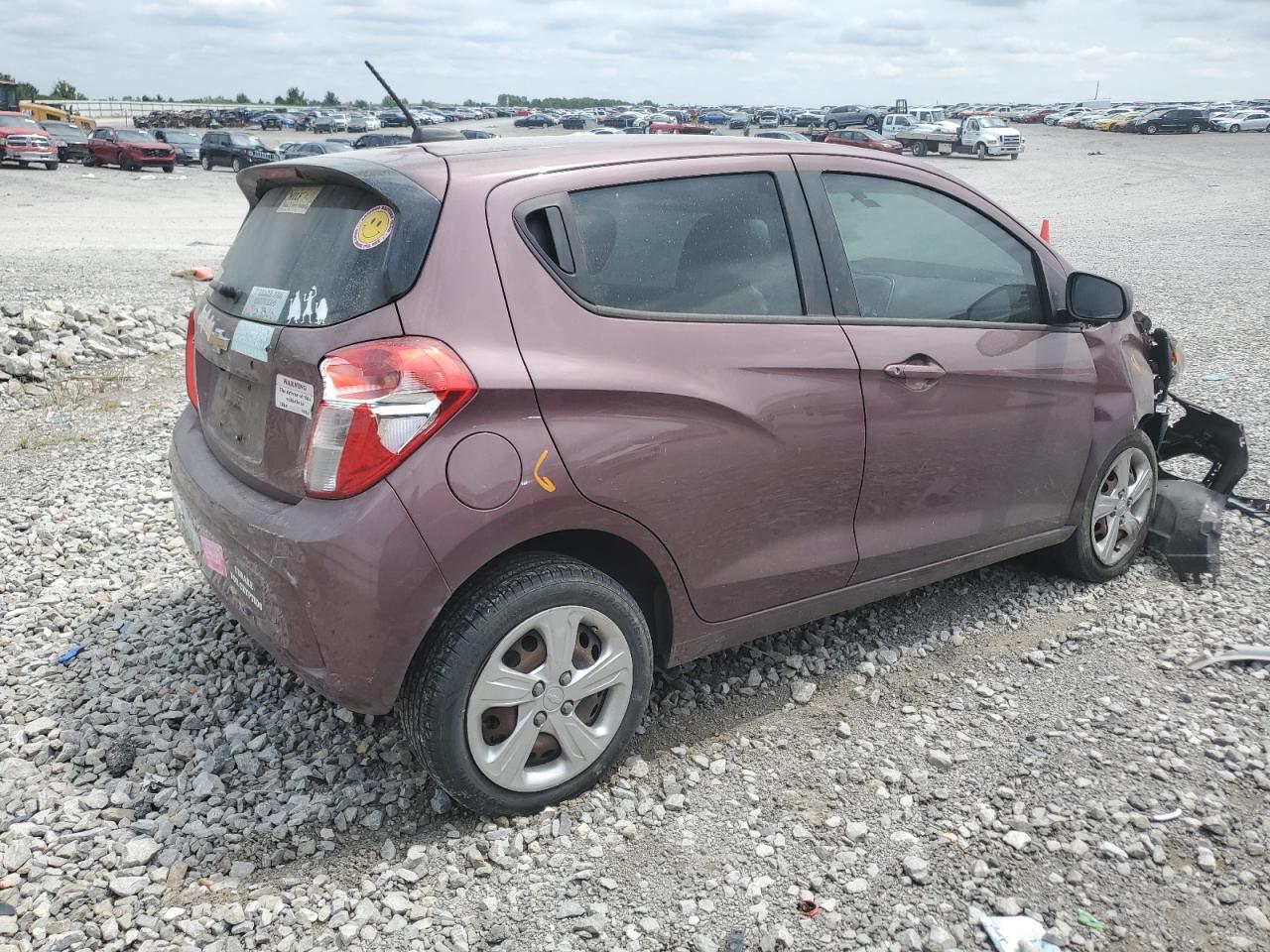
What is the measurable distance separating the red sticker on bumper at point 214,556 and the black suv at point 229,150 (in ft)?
124

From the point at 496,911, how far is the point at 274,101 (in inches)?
4674

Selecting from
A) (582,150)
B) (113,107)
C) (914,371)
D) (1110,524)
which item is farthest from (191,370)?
(113,107)

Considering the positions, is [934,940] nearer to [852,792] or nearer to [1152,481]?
[852,792]

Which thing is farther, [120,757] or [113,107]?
[113,107]

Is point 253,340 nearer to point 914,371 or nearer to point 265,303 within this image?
point 265,303

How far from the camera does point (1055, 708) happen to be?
11.9ft

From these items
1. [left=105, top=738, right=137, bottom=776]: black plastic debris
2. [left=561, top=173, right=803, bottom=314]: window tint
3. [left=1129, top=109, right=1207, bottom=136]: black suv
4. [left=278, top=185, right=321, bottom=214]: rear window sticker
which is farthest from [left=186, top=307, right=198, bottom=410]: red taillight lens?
[left=1129, top=109, right=1207, bottom=136]: black suv

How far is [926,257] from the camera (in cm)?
384

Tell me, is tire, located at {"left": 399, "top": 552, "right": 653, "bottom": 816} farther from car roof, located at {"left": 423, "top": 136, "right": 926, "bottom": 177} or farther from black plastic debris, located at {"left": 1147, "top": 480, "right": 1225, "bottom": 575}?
black plastic debris, located at {"left": 1147, "top": 480, "right": 1225, "bottom": 575}

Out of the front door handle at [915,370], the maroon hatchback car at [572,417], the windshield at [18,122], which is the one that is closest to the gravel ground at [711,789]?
the maroon hatchback car at [572,417]

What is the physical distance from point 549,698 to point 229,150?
4018cm

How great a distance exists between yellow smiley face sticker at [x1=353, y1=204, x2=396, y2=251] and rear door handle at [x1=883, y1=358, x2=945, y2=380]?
1648 millimetres

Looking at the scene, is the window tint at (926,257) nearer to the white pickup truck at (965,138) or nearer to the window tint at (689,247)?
the window tint at (689,247)

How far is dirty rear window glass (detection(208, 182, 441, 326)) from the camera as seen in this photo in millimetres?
2711
